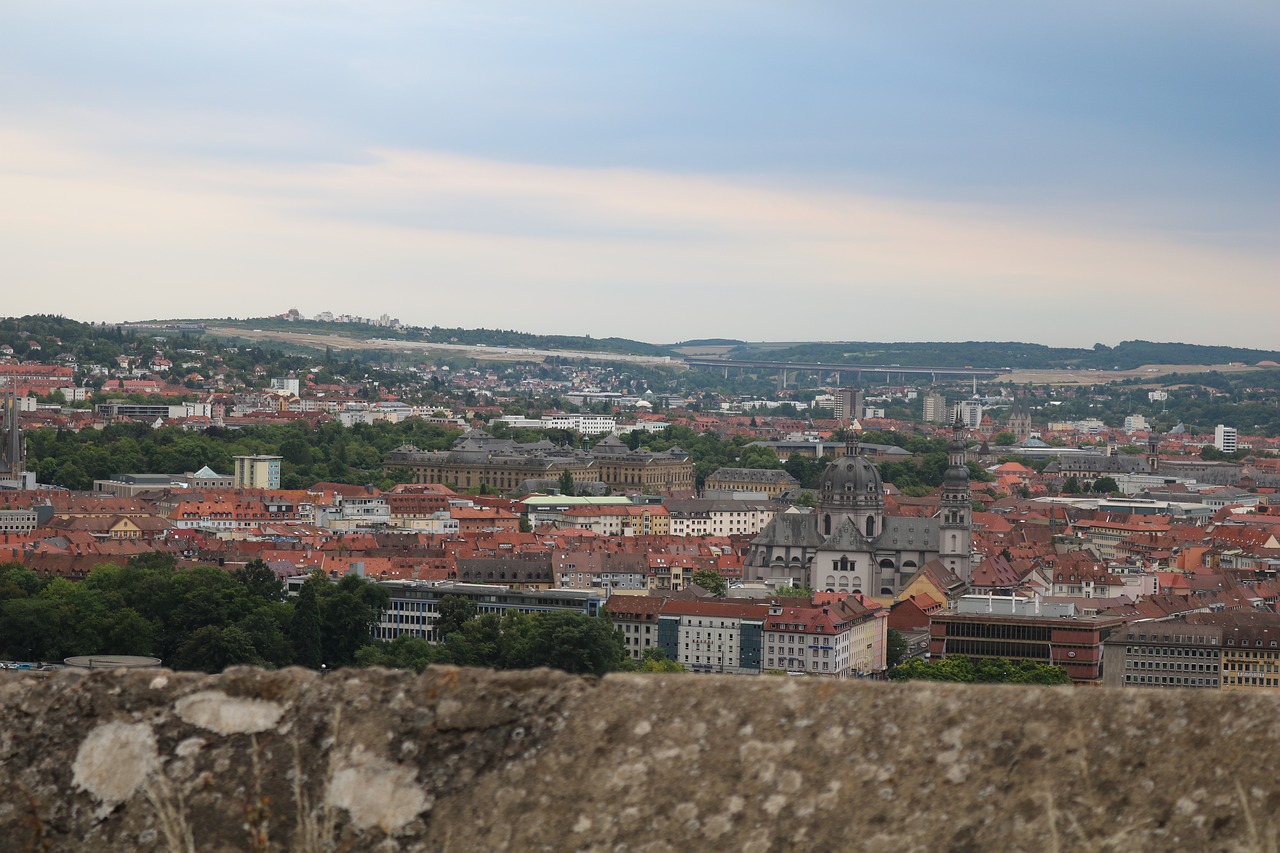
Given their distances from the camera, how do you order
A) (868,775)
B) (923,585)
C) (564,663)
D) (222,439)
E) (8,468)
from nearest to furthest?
(868,775)
(564,663)
(923,585)
(8,468)
(222,439)

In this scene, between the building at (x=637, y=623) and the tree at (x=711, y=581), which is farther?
the tree at (x=711, y=581)

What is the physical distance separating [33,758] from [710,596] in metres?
57.7

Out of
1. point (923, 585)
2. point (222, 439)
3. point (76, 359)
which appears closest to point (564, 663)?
point (923, 585)

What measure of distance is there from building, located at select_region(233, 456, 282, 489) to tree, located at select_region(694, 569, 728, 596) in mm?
40990

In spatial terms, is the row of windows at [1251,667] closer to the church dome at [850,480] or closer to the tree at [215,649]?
the church dome at [850,480]

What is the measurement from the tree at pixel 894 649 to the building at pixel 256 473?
2173 inches

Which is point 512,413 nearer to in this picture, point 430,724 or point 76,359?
point 76,359

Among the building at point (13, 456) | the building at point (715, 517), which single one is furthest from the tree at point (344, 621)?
the building at point (13, 456)

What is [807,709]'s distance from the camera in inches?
265

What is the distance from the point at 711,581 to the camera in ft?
240

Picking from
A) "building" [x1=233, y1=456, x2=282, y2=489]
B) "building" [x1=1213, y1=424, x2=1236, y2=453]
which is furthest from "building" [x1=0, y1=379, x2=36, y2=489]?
"building" [x1=1213, y1=424, x2=1236, y2=453]

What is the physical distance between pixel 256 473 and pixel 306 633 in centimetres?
5744

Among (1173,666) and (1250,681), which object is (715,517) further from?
(1250,681)

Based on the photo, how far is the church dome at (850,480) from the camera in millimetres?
76125
